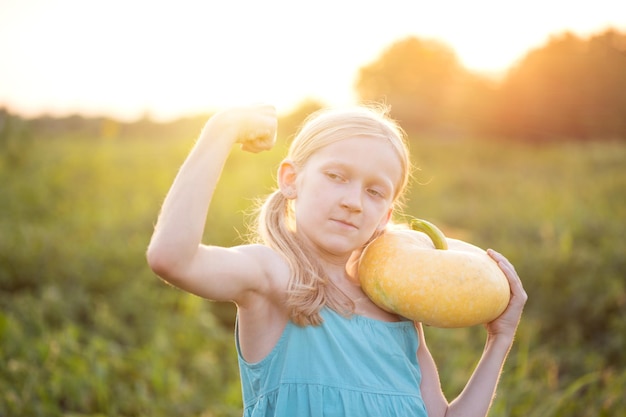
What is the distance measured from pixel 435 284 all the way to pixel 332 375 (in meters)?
0.34

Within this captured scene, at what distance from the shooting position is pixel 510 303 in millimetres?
1756

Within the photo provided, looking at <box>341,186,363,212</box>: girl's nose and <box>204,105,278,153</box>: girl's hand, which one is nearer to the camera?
<box>204,105,278,153</box>: girl's hand

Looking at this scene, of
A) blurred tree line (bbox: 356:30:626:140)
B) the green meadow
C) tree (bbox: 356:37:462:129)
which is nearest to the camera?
the green meadow

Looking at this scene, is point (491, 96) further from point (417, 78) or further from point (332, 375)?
point (332, 375)

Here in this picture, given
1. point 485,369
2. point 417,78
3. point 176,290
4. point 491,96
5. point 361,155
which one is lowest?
Result: point 176,290

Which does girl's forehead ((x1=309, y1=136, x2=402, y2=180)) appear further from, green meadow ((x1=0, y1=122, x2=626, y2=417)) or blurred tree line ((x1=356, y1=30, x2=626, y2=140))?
blurred tree line ((x1=356, y1=30, x2=626, y2=140))

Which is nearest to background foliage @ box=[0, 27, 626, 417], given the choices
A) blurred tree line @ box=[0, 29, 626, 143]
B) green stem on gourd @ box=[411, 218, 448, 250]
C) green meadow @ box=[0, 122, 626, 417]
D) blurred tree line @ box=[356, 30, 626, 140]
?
green meadow @ box=[0, 122, 626, 417]

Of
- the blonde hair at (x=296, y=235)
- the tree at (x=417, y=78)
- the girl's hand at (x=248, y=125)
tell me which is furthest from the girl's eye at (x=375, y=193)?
the tree at (x=417, y=78)

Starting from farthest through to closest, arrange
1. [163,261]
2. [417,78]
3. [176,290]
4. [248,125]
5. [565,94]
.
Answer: [417,78], [565,94], [176,290], [248,125], [163,261]

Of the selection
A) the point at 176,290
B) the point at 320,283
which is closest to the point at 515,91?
the point at 176,290

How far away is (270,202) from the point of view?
179cm

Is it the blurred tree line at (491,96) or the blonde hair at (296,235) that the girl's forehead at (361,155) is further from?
the blurred tree line at (491,96)

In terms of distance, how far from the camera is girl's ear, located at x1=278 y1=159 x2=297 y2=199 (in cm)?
171

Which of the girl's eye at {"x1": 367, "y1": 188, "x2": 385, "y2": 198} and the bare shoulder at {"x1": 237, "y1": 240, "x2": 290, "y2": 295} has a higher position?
the girl's eye at {"x1": 367, "y1": 188, "x2": 385, "y2": 198}
